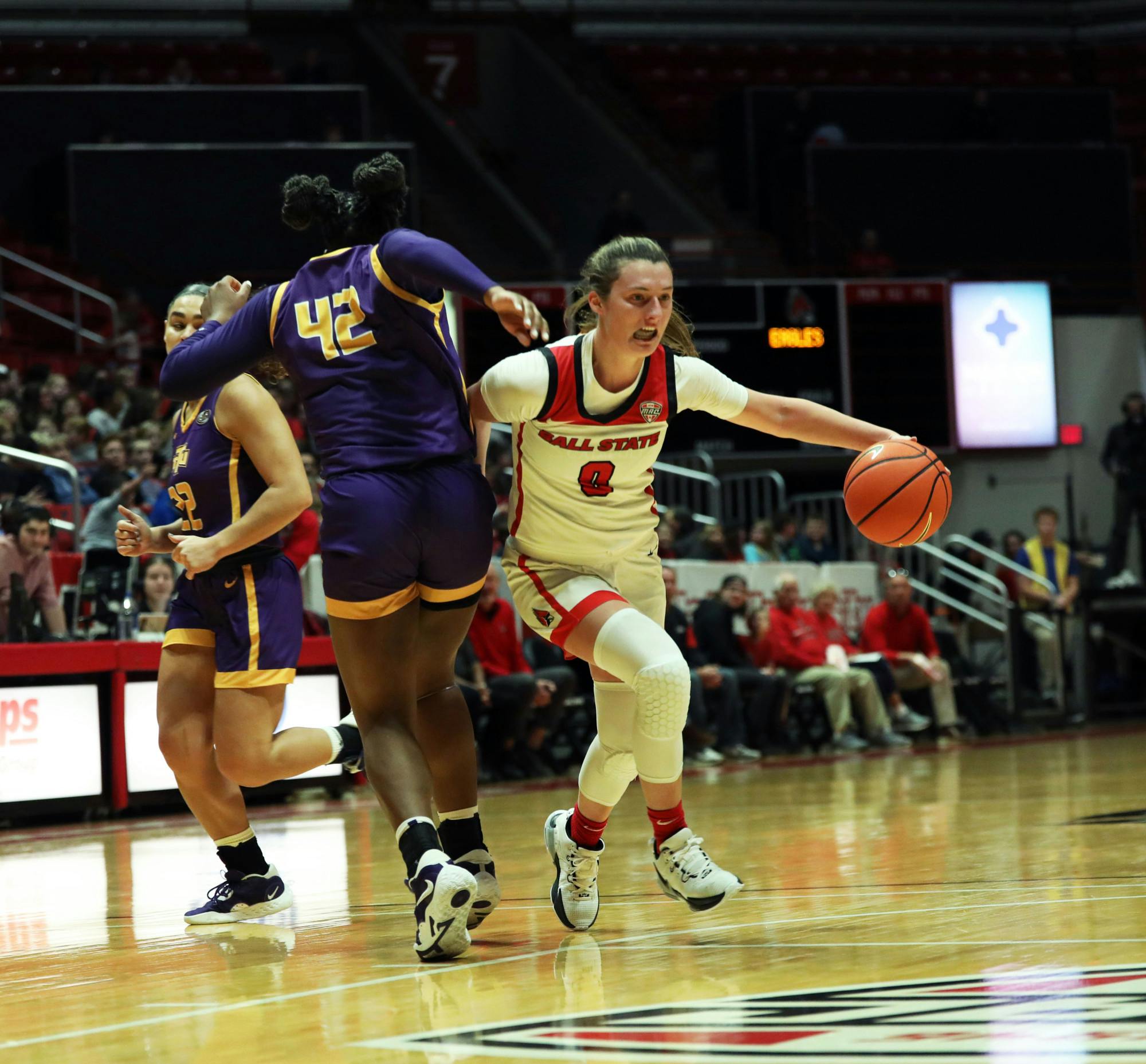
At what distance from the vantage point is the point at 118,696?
→ 901 centimetres

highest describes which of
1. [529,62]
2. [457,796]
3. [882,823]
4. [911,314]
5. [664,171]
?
[529,62]

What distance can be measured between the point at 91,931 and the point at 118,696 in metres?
4.42

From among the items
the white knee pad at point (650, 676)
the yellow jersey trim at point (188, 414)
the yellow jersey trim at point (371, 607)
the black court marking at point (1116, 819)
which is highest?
the yellow jersey trim at point (188, 414)

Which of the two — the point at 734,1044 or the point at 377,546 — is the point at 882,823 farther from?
the point at 734,1044

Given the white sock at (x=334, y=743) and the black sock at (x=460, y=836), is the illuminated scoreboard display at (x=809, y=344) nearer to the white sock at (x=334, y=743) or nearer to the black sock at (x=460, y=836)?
the white sock at (x=334, y=743)

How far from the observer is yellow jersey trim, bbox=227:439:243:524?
4.79 m

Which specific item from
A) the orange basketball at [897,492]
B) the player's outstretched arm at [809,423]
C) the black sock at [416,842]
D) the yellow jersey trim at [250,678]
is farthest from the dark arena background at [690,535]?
the orange basketball at [897,492]

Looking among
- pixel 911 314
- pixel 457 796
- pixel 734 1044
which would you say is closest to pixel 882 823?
pixel 457 796

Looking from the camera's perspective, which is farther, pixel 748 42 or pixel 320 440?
pixel 748 42

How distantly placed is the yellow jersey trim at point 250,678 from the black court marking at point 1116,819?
3173 mm

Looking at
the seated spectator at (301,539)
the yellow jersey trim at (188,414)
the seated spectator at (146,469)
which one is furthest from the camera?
the seated spectator at (146,469)

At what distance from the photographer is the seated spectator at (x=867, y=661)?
516 inches

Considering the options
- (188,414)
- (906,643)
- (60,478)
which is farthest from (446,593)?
(906,643)

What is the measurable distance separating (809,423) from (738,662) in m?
8.29
